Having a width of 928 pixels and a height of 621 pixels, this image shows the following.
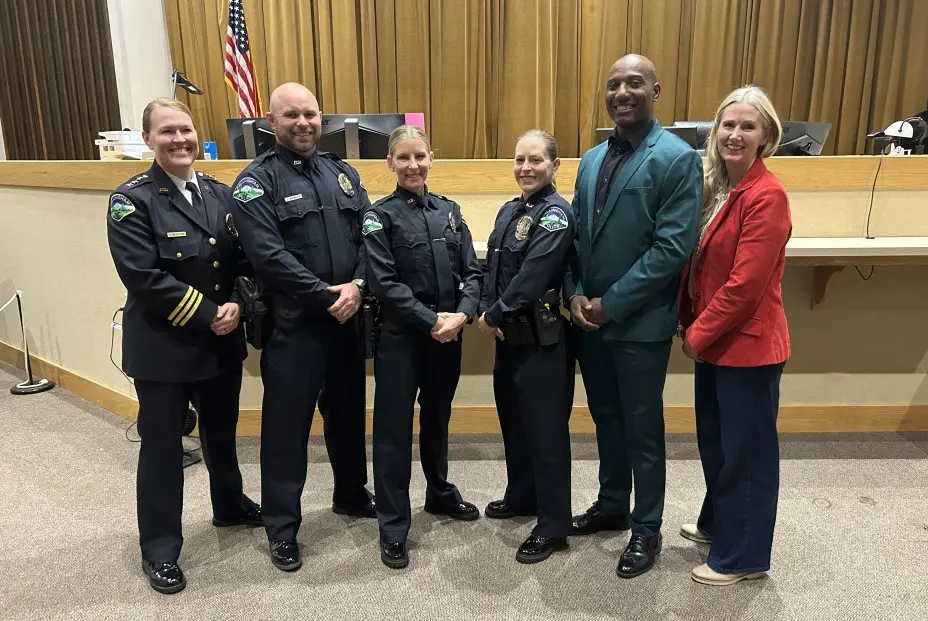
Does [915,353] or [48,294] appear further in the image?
[48,294]

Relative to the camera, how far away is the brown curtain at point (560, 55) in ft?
15.9

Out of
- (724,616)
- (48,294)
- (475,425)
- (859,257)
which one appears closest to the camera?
(724,616)

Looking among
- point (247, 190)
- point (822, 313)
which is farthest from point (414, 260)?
point (822, 313)

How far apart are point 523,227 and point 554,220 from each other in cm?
11

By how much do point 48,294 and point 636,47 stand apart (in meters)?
4.62

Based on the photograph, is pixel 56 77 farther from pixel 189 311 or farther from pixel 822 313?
pixel 822 313

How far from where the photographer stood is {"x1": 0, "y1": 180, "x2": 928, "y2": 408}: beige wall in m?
2.92

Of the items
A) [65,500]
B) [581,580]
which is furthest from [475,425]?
[65,500]

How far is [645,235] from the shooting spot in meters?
1.88

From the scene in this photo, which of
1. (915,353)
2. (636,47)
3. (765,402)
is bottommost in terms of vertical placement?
(915,353)

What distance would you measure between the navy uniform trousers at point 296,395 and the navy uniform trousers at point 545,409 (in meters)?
0.54

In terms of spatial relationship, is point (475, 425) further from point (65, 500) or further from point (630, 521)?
point (65, 500)

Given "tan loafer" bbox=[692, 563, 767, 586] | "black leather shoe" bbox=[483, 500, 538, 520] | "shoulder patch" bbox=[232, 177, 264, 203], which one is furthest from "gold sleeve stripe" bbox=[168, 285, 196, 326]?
"tan loafer" bbox=[692, 563, 767, 586]

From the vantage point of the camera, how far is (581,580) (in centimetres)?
200
